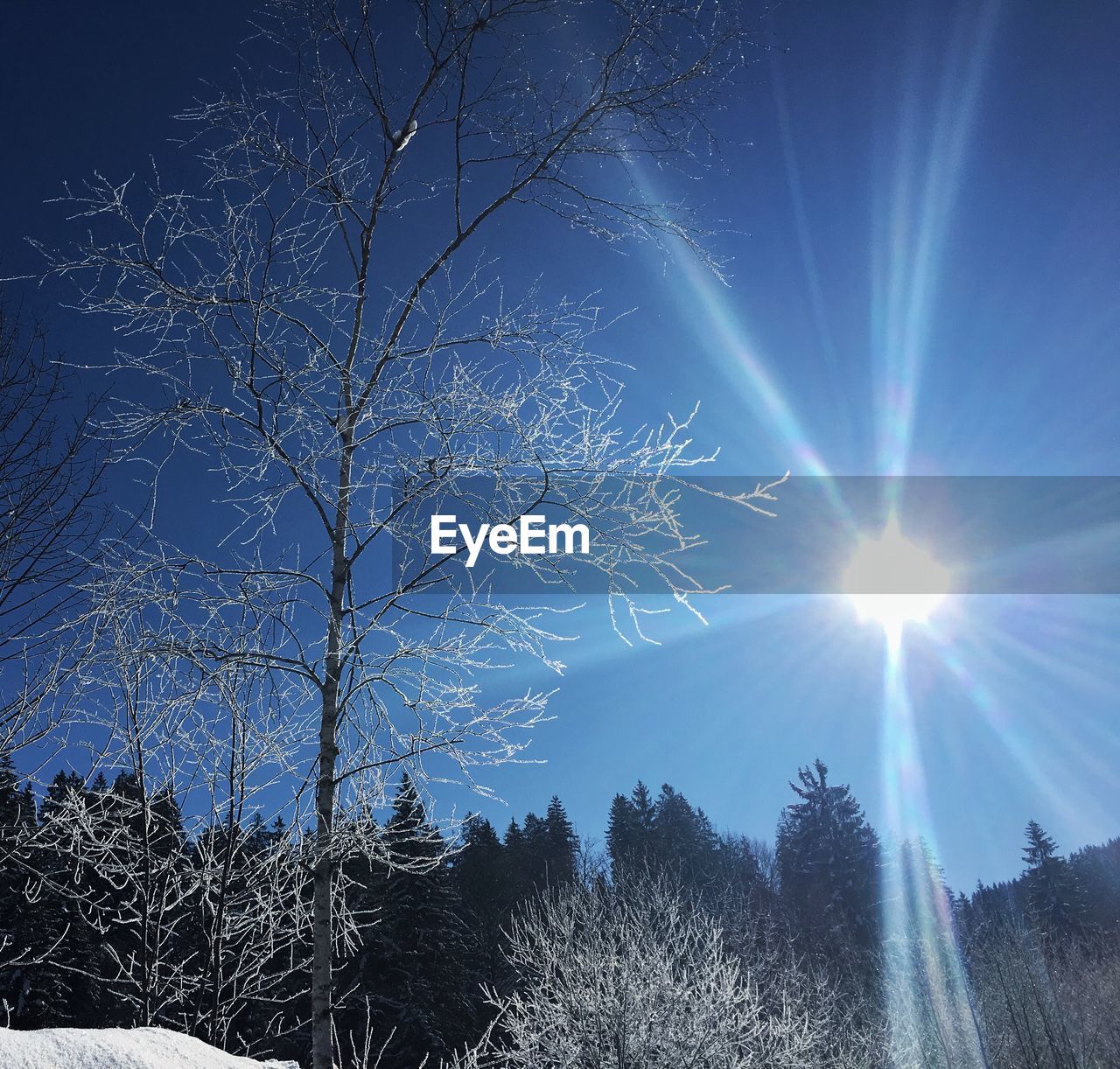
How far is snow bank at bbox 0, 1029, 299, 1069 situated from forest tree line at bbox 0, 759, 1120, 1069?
52.9 inches

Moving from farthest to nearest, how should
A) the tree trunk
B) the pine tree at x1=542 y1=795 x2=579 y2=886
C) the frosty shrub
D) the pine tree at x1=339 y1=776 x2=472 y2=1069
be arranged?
1. the pine tree at x1=542 y1=795 x2=579 y2=886
2. the pine tree at x1=339 y1=776 x2=472 y2=1069
3. the frosty shrub
4. the tree trunk

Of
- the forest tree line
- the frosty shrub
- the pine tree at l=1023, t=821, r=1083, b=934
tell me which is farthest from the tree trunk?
the pine tree at l=1023, t=821, r=1083, b=934

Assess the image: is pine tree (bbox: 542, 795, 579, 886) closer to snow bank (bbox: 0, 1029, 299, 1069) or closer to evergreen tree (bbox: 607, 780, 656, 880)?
evergreen tree (bbox: 607, 780, 656, 880)

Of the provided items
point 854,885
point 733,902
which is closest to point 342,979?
point 733,902

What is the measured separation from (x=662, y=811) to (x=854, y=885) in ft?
33.3

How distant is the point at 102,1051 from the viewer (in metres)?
1.91

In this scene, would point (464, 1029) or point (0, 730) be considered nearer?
point (0, 730)

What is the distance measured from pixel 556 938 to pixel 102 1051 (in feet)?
58.4

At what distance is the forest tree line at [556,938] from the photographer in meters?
5.09

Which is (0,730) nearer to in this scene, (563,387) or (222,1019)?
(222,1019)

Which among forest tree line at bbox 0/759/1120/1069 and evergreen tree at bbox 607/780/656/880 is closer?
forest tree line at bbox 0/759/1120/1069

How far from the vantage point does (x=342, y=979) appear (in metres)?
23.6

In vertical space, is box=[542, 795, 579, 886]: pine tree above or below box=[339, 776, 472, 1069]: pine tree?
above

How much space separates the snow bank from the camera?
1.81 metres
